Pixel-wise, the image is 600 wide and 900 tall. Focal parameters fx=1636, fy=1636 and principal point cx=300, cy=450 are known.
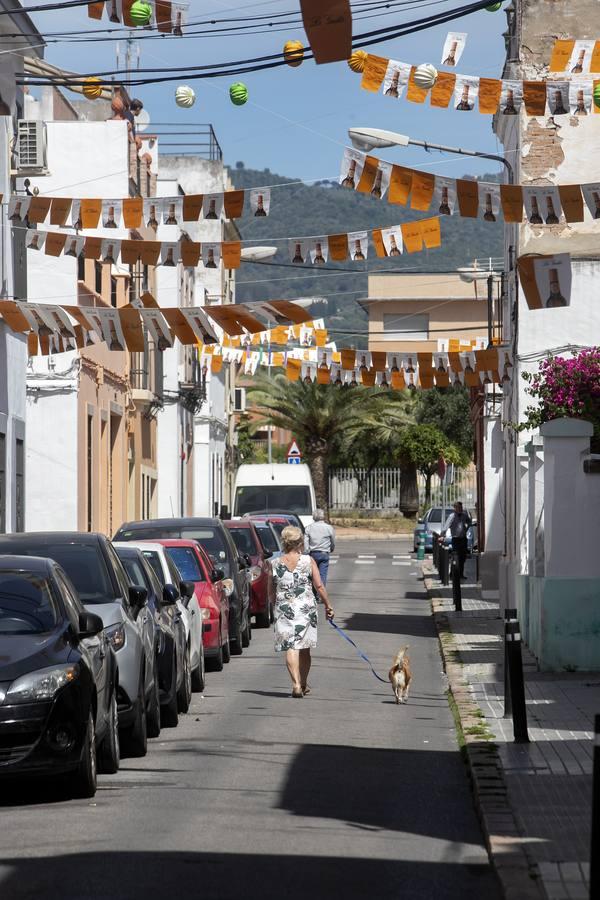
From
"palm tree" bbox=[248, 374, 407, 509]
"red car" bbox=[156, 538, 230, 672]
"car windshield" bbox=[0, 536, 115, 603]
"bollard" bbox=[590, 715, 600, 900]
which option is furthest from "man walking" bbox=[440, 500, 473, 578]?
"palm tree" bbox=[248, 374, 407, 509]

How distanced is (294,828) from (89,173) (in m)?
29.7

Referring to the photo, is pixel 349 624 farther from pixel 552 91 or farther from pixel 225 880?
pixel 225 880

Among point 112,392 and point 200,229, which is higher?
point 200,229

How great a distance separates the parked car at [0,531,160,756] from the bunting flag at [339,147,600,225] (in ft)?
17.1

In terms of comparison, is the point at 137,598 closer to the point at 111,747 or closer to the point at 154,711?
A: the point at 154,711

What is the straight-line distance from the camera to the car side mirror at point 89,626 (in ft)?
32.8

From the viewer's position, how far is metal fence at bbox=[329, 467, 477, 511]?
71.1m

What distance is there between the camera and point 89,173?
36.9m

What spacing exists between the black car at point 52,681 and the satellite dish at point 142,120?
39904 mm

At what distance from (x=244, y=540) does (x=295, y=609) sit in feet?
35.6

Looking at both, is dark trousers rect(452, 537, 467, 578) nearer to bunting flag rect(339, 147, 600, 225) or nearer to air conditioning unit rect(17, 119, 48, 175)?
air conditioning unit rect(17, 119, 48, 175)

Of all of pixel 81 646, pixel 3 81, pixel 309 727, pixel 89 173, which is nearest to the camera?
pixel 81 646

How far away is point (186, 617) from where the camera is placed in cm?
1573

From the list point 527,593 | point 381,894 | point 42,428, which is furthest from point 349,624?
point 381,894
